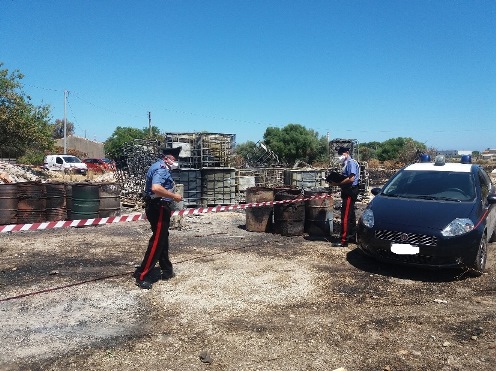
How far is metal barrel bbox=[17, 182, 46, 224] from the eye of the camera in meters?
10.3

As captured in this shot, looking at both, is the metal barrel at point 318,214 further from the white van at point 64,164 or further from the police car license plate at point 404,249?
the white van at point 64,164

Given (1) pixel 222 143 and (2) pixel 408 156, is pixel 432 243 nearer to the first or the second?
(1) pixel 222 143

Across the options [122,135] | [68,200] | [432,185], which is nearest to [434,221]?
[432,185]

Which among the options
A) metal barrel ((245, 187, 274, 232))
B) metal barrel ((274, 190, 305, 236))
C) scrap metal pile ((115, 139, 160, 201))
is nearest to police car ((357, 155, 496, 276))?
metal barrel ((274, 190, 305, 236))

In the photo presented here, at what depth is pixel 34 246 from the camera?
8.06 meters

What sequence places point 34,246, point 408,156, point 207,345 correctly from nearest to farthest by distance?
point 207,345 < point 34,246 < point 408,156

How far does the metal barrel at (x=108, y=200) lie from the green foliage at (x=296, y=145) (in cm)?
3739

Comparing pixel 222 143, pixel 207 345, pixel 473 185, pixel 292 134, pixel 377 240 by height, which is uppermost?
pixel 292 134

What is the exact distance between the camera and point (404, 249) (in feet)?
19.1

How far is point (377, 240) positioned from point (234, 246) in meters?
3.03

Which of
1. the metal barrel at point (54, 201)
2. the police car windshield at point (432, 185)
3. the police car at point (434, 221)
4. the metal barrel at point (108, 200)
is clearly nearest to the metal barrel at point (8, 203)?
the metal barrel at point (54, 201)

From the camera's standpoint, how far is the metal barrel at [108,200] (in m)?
11.0

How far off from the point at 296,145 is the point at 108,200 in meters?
39.3

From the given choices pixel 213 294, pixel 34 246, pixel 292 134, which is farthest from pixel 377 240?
pixel 292 134
